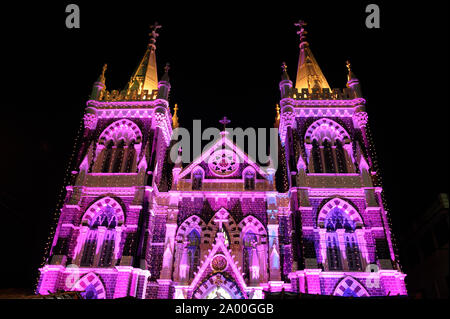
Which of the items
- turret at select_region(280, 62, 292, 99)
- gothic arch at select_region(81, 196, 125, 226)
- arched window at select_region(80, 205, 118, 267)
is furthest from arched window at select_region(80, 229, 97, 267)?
turret at select_region(280, 62, 292, 99)

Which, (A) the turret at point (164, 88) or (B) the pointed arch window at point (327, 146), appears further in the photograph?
(A) the turret at point (164, 88)

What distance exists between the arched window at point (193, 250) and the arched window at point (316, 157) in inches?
383

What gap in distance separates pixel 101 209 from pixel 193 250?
6931mm

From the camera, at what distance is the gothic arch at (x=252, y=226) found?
25.7 metres

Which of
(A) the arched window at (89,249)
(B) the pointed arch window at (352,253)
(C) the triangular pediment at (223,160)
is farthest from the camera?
Answer: (C) the triangular pediment at (223,160)

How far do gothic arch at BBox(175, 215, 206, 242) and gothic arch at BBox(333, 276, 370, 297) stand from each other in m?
9.51

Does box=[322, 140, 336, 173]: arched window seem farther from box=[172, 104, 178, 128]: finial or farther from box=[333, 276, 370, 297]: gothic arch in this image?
box=[172, 104, 178, 128]: finial

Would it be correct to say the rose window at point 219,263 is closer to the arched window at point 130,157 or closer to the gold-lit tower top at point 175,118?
the arched window at point 130,157

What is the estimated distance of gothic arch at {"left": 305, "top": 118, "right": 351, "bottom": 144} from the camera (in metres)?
→ 27.9

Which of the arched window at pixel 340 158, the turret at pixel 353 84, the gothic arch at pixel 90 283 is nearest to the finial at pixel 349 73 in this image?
the turret at pixel 353 84

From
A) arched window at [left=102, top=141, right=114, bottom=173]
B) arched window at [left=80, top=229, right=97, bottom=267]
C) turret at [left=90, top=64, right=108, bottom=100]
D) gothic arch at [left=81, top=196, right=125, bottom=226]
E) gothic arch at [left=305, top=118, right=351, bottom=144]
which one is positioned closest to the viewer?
arched window at [left=80, top=229, right=97, bottom=267]

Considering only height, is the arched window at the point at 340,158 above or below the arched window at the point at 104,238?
above

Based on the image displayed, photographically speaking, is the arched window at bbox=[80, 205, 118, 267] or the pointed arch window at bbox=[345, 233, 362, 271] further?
the arched window at bbox=[80, 205, 118, 267]

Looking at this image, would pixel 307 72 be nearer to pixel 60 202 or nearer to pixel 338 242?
pixel 338 242
